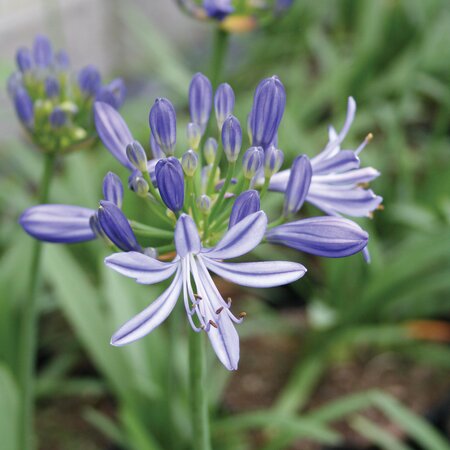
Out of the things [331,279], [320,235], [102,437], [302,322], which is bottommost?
[102,437]

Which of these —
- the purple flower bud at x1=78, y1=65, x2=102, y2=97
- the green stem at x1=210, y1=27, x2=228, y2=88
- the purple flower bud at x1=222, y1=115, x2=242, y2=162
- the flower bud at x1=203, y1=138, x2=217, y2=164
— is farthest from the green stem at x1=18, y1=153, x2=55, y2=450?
the green stem at x1=210, y1=27, x2=228, y2=88

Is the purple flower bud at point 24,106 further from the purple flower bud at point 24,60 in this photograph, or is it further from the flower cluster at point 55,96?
the purple flower bud at point 24,60

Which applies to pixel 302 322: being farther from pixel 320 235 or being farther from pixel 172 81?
pixel 320 235

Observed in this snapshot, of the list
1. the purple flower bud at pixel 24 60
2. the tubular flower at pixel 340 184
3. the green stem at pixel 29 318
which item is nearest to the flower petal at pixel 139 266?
the tubular flower at pixel 340 184

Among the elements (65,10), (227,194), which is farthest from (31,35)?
(227,194)

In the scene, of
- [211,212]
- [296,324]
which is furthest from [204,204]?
[296,324]

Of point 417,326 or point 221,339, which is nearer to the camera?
point 221,339

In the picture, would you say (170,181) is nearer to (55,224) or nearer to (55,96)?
(55,224)
